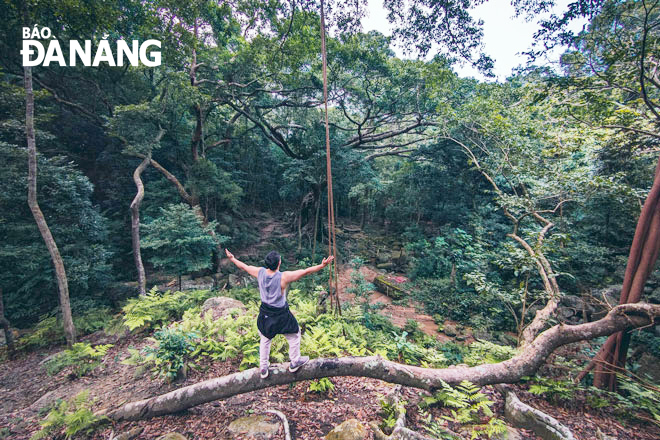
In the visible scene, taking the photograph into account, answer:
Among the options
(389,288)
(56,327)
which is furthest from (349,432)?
(56,327)

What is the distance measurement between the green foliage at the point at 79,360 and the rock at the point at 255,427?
3.44 m

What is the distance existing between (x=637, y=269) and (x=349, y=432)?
511 cm

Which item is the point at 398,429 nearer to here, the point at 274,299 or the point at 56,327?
the point at 274,299

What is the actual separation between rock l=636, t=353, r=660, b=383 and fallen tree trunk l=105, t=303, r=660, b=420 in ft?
10.6

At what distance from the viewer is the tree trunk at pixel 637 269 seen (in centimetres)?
361

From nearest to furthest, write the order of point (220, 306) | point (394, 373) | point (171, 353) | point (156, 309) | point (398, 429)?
point (398, 429) → point (394, 373) → point (171, 353) → point (156, 309) → point (220, 306)

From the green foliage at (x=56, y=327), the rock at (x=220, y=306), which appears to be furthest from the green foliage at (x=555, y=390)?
the green foliage at (x=56, y=327)

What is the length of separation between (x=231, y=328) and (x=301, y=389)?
1884 mm

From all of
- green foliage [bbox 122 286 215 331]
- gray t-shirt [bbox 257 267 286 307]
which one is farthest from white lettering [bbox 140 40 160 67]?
gray t-shirt [bbox 257 267 286 307]

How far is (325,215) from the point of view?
16688 millimetres

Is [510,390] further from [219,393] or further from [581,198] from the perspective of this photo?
[581,198]

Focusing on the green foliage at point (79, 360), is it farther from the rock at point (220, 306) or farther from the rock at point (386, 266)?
the rock at point (386, 266)

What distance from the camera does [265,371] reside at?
10.3ft

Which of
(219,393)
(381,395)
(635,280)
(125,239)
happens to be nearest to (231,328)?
(219,393)
